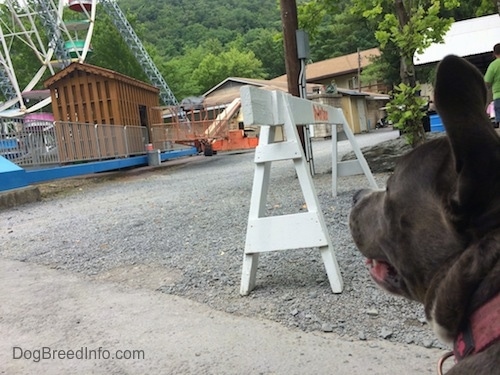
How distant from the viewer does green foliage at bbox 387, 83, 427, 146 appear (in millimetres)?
7152

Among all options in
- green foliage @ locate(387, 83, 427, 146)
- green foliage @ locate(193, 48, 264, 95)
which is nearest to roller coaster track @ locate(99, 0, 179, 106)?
green foliage @ locate(387, 83, 427, 146)

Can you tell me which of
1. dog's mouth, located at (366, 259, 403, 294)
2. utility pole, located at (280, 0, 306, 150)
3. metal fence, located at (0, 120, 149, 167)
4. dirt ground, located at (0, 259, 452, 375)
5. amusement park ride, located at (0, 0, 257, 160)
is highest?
amusement park ride, located at (0, 0, 257, 160)

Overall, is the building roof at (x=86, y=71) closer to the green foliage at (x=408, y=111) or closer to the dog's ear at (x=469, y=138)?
the green foliage at (x=408, y=111)

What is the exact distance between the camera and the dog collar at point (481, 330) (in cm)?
121

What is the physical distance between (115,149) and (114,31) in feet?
78.2

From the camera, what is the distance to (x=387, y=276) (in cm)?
196

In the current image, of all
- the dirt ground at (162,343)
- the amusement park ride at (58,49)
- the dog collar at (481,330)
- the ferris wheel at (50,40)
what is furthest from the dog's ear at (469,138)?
the ferris wheel at (50,40)

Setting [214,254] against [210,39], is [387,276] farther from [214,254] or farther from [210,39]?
[210,39]

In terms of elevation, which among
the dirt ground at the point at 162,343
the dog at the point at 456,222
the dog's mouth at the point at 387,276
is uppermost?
the dog at the point at 456,222

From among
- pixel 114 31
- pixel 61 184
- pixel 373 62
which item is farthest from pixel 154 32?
pixel 61 184

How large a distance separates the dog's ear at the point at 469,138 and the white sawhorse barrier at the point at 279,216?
1834 mm

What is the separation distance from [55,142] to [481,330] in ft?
41.8

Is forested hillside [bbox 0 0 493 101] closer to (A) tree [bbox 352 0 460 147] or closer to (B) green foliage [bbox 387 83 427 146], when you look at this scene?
(A) tree [bbox 352 0 460 147]

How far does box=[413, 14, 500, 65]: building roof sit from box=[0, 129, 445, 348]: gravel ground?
6.51 meters
